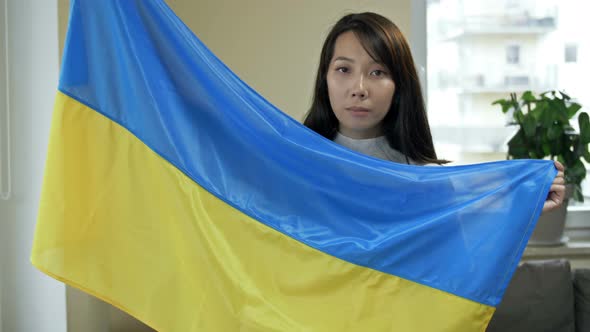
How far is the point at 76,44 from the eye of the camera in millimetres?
1562

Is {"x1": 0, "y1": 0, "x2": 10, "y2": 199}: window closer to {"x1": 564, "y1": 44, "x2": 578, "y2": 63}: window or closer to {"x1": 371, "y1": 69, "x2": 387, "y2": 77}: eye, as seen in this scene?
{"x1": 371, "y1": 69, "x2": 387, "y2": 77}: eye

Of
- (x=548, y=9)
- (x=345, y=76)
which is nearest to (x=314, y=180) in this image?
(x=345, y=76)

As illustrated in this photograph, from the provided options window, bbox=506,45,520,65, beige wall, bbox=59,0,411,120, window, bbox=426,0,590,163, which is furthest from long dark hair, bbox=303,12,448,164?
window, bbox=506,45,520,65

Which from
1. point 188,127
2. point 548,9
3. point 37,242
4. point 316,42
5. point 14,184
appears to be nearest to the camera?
point 37,242

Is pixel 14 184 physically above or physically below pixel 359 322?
above

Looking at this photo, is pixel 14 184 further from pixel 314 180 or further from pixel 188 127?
pixel 314 180

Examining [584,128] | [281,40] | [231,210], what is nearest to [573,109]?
[584,128]

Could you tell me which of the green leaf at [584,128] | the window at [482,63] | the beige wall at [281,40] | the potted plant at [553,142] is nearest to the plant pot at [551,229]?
the potted plant at [553,142]

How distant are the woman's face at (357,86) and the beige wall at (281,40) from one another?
4.43ft

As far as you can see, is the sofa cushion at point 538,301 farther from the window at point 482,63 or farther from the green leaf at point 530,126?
the window at point 482,63

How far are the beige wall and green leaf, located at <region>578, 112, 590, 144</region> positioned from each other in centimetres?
87

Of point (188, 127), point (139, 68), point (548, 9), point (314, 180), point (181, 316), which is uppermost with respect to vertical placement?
point (548, 9)

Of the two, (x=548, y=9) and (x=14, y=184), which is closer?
(x=14, y=184)

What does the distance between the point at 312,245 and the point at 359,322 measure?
0.61 feet
